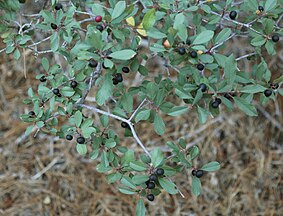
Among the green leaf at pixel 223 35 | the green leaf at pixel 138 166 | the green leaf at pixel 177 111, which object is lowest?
the green leaf at pixel 138 166

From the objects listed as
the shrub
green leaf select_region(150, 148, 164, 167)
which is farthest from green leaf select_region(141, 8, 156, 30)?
green leaf select_region(150, 148, 164, 167)

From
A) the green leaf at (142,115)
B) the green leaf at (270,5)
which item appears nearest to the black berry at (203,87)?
the green leaf at (142,115)

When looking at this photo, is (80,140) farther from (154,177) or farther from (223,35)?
(223,35)

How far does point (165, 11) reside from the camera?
1018 mm

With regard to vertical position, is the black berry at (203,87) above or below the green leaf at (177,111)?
above

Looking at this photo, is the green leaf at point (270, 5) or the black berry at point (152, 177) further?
the green leaf at point (270, 5)

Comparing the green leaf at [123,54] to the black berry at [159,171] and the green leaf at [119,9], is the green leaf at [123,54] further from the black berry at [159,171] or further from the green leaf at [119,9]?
the black berry at [159,171]

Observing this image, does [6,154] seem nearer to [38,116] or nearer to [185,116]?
[185,116]

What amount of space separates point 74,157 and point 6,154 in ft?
0.84

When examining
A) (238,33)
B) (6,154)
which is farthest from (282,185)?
(6,154)

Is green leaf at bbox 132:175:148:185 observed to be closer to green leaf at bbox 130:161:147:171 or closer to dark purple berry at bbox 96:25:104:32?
green leaf at bbox 130:161:147:171

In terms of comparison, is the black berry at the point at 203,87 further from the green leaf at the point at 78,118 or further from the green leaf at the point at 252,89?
the green leaf at the point at 78,118

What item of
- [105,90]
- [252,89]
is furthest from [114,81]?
[252,89]

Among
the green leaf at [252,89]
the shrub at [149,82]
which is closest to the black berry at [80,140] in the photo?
the shrub at [149,82]
